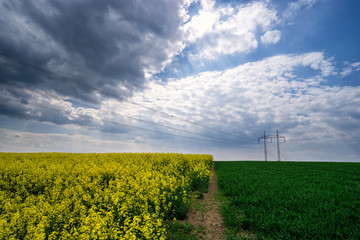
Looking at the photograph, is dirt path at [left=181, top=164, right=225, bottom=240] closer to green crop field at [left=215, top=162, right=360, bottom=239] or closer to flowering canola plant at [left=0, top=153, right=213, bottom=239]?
green crop field at [left=215, top=162, right=360, bottom=239]

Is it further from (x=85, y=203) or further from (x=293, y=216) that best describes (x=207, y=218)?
(x=85, y=203)

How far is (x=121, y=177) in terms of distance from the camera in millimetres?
7090

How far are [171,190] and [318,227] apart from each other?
434cm

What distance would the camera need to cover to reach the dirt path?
17.6ft

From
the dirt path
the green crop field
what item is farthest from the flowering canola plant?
the green crop field

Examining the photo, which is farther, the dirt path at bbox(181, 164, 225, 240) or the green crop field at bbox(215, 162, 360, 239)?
the dirt path at bbox(181, 164, 225, 240)

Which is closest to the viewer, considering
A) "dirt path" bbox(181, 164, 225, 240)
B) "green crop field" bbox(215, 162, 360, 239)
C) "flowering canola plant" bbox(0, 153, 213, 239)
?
"flowering canola plant" bbox(0, 153, 213, 239)

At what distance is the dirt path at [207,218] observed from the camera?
536 centimetres

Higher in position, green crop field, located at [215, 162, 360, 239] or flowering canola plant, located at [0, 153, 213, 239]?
flowering canola plant, located at [0, 153, 213, 239]

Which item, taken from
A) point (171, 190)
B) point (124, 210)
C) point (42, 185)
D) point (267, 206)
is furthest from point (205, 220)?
point (42, 185)

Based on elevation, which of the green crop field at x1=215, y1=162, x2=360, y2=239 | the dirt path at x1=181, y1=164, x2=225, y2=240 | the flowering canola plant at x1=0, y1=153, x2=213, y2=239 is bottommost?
the dirt path at x1=181, y1=164, x2=225, y2=240

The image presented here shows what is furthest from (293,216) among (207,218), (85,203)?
(85,203)

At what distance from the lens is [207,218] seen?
645cm

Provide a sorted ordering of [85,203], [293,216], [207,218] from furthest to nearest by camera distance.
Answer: [207,218] → [293,216] → [85,203]
